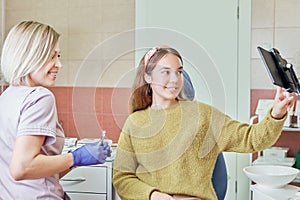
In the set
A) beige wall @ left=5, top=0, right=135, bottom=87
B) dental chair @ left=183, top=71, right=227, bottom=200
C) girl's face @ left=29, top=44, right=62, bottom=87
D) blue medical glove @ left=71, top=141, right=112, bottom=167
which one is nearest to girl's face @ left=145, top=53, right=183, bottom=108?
dental chair @ left=183, top=71, right=227, bottom=200

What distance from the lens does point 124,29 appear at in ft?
8.38

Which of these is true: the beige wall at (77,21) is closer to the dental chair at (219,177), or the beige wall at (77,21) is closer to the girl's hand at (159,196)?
the dental chair at (219,177)

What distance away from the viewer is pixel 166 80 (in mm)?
1501

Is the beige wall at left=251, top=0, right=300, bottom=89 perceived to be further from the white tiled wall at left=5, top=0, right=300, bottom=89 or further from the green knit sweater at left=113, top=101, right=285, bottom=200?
the green knit sweater at left=113, top=101, right=285, bottom=200

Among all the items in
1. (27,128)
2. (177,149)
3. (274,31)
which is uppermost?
(274,31)

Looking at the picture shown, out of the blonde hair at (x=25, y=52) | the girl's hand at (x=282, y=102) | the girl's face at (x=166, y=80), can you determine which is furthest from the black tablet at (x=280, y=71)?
the blonde hair at (x=25, y=52)

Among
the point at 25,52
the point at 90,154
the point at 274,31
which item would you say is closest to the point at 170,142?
the point at 90,154

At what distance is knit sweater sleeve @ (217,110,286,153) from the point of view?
136cm

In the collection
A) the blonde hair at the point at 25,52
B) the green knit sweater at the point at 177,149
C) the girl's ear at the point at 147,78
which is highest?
the blonde hair at the point at 25,52

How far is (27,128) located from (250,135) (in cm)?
72

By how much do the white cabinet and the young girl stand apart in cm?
65

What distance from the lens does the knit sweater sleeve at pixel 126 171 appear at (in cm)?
151

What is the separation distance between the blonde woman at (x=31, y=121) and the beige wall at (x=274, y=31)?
1.39 metres

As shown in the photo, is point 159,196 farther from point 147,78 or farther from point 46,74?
point 46,74
